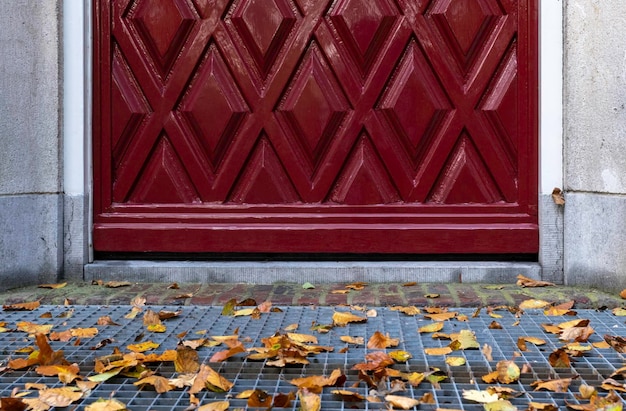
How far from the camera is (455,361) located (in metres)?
2.80

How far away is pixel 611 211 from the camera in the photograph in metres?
4.00

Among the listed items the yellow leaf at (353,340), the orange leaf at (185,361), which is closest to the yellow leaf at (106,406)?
the orange leaf at (185,361)

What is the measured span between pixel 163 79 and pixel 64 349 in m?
2.09

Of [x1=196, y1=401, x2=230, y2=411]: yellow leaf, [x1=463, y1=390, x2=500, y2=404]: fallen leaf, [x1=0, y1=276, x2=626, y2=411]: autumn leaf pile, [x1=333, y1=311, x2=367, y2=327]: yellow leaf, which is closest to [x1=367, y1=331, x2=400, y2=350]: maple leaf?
[x1=0, y1=276, x2=626, y2=411]: autumn leaf pile

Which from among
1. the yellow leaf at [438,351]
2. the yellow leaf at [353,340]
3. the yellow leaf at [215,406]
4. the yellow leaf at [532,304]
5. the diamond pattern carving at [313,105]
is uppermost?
the diamond pattern carving at [313,105]

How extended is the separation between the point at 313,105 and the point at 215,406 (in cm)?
252

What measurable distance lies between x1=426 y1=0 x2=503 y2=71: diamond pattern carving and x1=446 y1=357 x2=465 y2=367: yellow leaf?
2.22 meters

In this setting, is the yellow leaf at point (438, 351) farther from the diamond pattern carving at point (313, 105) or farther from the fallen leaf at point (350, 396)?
the diamond pattern carving at point (313, 105)

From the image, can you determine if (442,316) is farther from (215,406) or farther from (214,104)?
(214,104)

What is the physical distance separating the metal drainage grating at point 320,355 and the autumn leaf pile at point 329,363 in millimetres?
14

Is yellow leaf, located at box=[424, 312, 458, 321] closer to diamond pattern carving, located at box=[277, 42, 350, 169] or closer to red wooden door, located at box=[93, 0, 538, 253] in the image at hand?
red wooden door, located at box=[93, 0, 538, 253]

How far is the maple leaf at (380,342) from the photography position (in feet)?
9.96

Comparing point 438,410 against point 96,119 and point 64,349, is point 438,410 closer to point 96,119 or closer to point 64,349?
point 64,349

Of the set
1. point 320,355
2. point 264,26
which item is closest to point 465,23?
point 264,26
